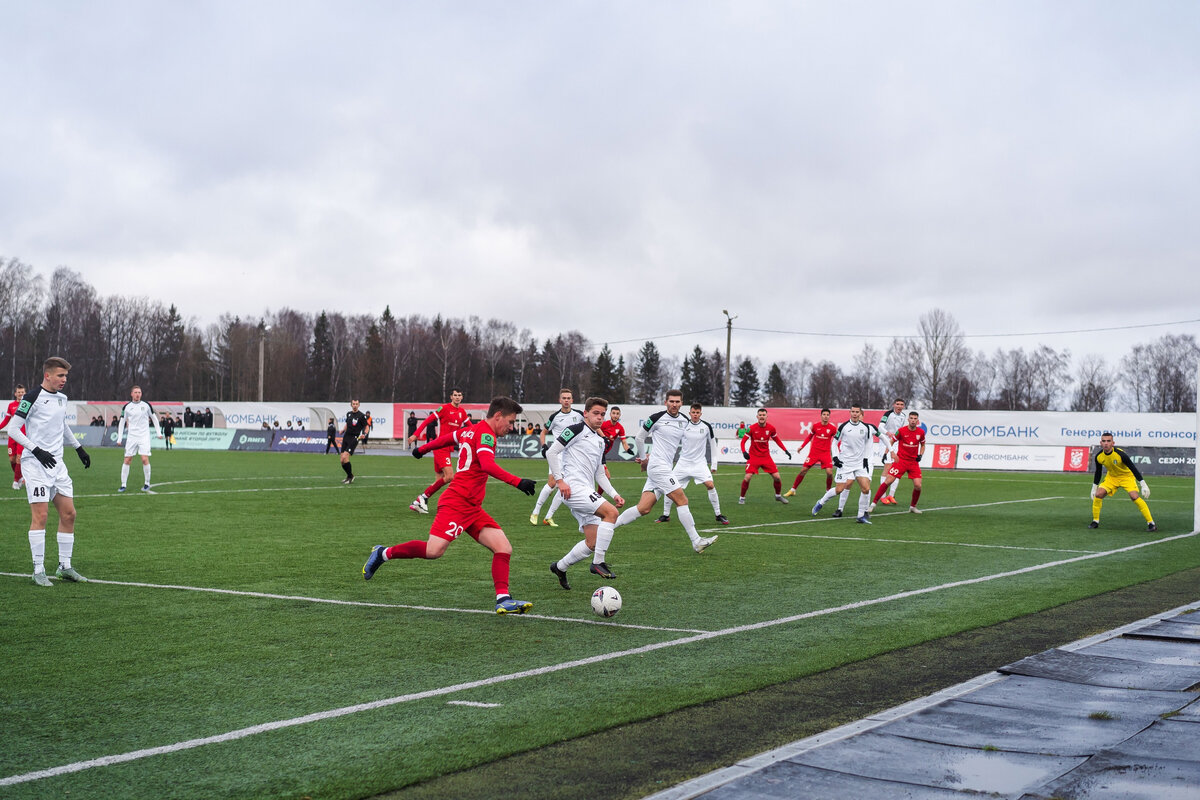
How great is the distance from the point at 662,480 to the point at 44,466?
7457 millimetres

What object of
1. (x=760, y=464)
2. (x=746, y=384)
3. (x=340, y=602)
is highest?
(x=746, y=384)

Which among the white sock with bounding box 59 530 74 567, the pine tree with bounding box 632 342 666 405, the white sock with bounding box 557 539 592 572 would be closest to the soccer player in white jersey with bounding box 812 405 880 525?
the white sock with bounding box 557 539 592 572

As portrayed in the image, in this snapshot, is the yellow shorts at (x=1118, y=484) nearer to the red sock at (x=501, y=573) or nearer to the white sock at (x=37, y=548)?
the red sock at (x=501, y=573)

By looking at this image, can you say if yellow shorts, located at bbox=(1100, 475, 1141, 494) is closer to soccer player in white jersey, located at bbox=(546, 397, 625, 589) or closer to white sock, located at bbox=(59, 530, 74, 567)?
soccer player in white jersey, located at bbox=(546, 397, 625, 589)

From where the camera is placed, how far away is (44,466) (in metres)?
9.84

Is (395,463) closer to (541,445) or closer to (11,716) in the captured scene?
(541,445)

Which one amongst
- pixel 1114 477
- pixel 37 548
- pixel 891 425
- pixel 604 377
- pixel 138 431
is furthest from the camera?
pixel 604 377

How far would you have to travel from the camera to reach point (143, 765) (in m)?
4.52

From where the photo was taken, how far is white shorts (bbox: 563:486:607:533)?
400 inches

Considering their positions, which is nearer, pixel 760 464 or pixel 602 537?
pixel 602 537

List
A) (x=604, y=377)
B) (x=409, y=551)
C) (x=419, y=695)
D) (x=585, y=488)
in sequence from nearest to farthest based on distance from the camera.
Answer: (x=419, y=695) < (x=409, y=551) < (x=585, y=488) < (x=604, y=377)

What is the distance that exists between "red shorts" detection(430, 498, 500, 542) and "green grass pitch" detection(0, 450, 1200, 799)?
0.70m

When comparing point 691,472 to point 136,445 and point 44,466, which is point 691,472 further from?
point 136,445

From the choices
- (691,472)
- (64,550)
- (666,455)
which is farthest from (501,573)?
(691,472)
